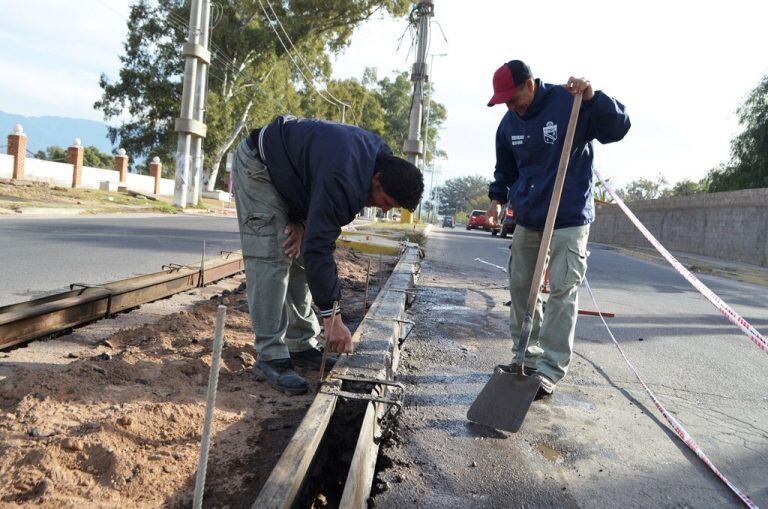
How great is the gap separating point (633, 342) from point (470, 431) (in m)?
2.92

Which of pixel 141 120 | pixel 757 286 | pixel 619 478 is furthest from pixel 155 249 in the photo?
pixel 141 120

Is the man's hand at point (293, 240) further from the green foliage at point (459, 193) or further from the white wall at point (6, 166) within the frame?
the green foliage at point (459, 193)

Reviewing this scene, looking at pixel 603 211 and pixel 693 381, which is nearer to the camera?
pixel 693 381

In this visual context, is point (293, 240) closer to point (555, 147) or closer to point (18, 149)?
point (555, 147)

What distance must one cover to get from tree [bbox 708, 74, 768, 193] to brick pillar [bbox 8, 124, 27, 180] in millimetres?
32538

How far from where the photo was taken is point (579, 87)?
311cm

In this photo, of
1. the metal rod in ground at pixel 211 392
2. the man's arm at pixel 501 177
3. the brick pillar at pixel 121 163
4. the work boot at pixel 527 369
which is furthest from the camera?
the brick pillar at pixel 121 163

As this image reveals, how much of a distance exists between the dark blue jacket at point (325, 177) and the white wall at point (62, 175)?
27.0 metres

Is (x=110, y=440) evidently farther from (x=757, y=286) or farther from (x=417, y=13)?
(x=417, y=13)

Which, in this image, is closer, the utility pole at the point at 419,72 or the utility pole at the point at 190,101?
the utility pole at the point at 419,72

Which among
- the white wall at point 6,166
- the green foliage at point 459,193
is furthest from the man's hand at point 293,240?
the green foliage at point 459,193

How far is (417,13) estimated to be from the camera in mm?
20000

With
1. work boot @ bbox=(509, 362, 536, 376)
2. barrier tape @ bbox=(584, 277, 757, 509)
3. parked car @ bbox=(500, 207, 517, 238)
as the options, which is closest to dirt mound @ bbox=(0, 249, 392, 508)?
work boot @ bbox=(509, 362, 536, 376)

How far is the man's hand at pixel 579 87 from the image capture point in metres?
3.11
